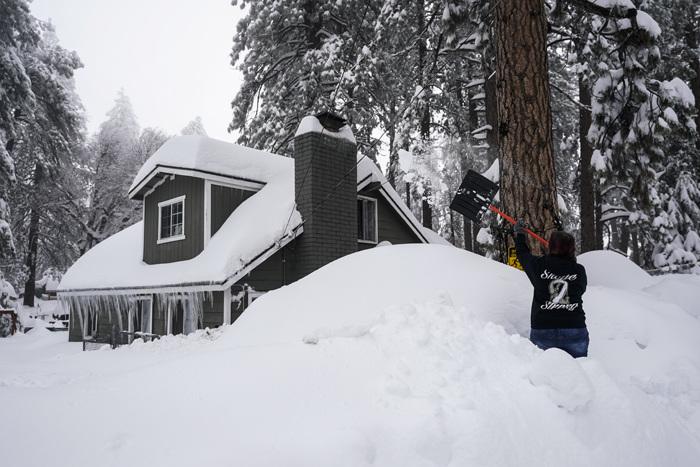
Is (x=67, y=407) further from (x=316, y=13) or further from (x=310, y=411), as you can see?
(x=316, y=13)

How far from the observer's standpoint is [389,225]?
14.5 m

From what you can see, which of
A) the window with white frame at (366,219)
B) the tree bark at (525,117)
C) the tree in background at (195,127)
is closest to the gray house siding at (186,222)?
the window with white frame at (366,219)

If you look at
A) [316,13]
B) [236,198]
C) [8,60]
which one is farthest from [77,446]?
[8,60]

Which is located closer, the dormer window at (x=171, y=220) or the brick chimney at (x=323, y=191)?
the brick chimney at (x=323, y=191)

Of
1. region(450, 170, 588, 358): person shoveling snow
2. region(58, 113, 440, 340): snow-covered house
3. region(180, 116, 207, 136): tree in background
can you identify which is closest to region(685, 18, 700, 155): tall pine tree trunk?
region(58, 113, 440, 340): snow-covered house

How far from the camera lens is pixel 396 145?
15.2 m

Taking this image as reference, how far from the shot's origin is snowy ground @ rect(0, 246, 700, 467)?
252 cm

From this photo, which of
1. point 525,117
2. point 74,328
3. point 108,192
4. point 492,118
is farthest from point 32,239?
point 525,117

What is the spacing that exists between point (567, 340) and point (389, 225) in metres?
10.6

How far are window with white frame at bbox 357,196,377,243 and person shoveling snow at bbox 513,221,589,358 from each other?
372 inches

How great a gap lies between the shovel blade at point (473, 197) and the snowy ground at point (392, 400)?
1.39 metres

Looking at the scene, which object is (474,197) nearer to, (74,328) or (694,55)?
(694,55)

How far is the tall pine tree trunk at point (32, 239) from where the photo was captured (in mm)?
23891

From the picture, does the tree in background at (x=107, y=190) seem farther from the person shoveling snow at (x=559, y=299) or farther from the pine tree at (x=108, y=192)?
the person shoveling snow at (x=559, y=299)
